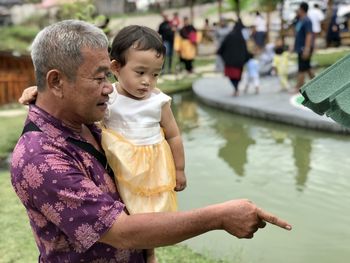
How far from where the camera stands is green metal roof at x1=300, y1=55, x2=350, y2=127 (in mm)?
1540

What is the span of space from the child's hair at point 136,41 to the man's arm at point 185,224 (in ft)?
2.56

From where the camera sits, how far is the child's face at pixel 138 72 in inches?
80.2

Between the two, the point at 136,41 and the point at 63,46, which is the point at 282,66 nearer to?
the point at 136,41

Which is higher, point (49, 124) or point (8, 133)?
point (49, 124)

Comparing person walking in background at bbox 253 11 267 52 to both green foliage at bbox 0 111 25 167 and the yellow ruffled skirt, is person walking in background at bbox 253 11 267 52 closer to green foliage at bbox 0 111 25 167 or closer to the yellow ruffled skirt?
green foliage at bbox 0 111 25 167

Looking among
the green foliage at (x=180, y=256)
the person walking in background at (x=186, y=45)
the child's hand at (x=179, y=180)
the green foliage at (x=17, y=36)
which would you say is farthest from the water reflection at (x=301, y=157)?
the green foliage at (x=17, y=36)

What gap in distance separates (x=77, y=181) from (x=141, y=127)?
2.15 ft

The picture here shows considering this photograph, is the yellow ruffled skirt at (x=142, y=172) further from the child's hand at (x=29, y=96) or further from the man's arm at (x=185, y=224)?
the man's arm at (x=185, y=224)

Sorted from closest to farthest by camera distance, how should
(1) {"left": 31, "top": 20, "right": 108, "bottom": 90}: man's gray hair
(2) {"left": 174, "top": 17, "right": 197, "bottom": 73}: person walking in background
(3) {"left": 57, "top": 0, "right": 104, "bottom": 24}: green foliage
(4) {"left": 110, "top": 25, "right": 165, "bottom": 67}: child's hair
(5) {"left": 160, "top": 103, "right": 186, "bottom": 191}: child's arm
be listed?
(1) {"left": 31, "top": 20, "right": 108, "bottom": 90}: man's gray hair < (4) {"left": 110, "top": 25, "right": 165, "bottom": 67}: child's hair < (5) {"left": 160, "top": 103, "right": 186, "bottom": 191}: child's arm < (3) {"left": 57, "top": 0, "right": 104, "bottom": 24}: green foliage < (2) {"left": 174, "top": 17, "right": 197, "bottom": 73}: person walking in background

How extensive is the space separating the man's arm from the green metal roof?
0.37 meters

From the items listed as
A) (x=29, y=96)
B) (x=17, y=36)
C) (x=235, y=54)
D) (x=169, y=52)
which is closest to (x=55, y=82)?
(x=29, y=96)

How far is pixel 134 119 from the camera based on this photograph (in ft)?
6.81

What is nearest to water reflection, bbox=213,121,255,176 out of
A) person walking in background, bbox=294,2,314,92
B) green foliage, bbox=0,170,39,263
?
person walking in background, bbox=294,2,314,92

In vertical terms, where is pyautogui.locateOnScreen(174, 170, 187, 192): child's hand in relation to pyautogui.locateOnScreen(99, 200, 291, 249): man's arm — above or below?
below
